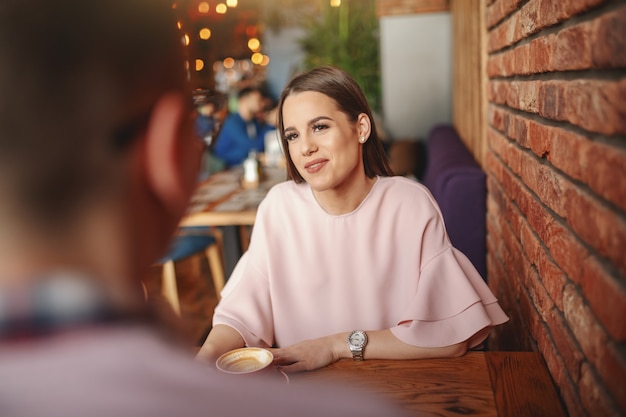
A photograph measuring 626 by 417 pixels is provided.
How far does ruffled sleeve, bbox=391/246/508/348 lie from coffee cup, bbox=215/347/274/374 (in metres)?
0.39

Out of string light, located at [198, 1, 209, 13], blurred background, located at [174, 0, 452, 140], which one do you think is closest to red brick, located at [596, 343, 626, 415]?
blurred background, located at [174, 0, 452, 140]

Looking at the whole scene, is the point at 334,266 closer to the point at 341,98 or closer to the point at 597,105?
the point at 341,98

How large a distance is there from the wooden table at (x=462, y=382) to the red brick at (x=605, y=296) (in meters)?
0.28

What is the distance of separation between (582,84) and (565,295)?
42 centimetres

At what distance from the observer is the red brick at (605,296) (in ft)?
2.68

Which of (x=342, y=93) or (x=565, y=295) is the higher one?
(x=342, y=93)

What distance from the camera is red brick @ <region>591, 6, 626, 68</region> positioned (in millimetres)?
788

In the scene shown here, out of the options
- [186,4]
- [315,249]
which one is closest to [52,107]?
[186,4]

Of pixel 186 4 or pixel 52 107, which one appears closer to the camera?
pixel 52 107

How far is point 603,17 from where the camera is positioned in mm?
852

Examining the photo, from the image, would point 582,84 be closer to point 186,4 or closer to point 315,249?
point 186,4

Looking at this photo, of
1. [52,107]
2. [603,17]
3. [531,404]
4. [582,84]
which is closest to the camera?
[52,107]

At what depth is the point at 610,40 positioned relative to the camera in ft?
2.72

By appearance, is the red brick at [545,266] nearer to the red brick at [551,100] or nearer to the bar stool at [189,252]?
the red brick at [551,100]
